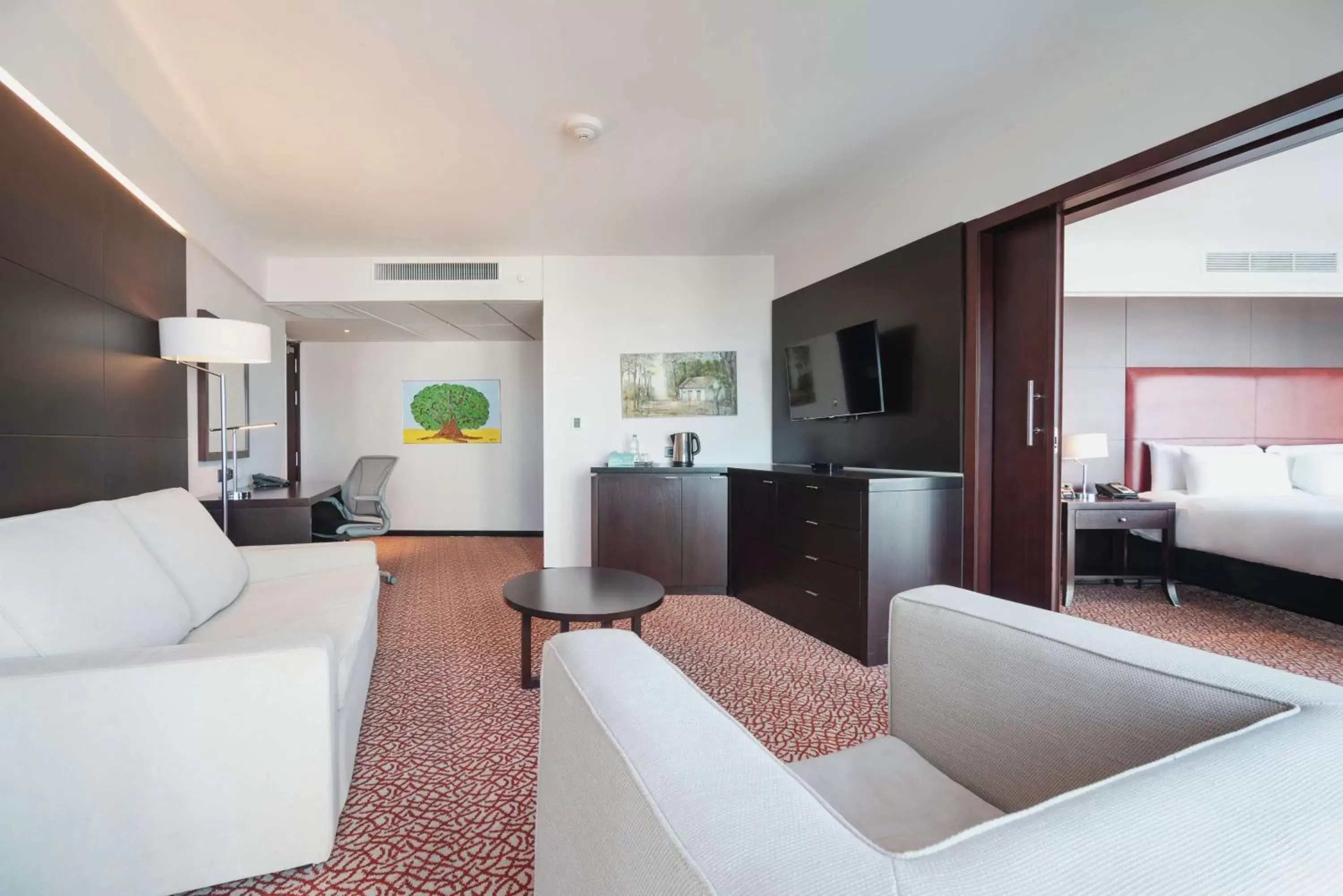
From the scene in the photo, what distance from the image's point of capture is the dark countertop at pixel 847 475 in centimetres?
287

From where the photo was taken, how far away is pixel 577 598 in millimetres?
2557

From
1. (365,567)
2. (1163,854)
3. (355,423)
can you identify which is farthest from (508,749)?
(355,423)

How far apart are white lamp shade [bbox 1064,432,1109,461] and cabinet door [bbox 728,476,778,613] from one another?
7.21ft

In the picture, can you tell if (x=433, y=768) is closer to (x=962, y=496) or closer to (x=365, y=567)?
(x=365, y=567)

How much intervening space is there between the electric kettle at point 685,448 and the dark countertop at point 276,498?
7.95 feet

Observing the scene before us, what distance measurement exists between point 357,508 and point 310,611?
3.62 metres

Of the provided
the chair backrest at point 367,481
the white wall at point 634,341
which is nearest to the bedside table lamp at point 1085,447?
the white wall at point 634,341

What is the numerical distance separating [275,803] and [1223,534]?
515 cm

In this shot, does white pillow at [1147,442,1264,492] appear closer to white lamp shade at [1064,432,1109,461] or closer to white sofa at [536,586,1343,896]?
white lamp shade at [1064,432,1109,461]

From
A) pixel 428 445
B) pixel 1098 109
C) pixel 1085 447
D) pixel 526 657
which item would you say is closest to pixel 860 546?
pixel 526 657

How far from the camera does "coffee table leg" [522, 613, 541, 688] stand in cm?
253

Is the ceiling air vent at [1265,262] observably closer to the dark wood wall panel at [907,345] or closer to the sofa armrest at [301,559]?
the dark wood wall panel at [907,345]

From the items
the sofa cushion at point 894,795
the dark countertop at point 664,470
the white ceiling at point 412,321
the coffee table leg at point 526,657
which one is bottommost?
the coffee table leg at point 526,657

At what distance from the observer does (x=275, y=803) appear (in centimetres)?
141
